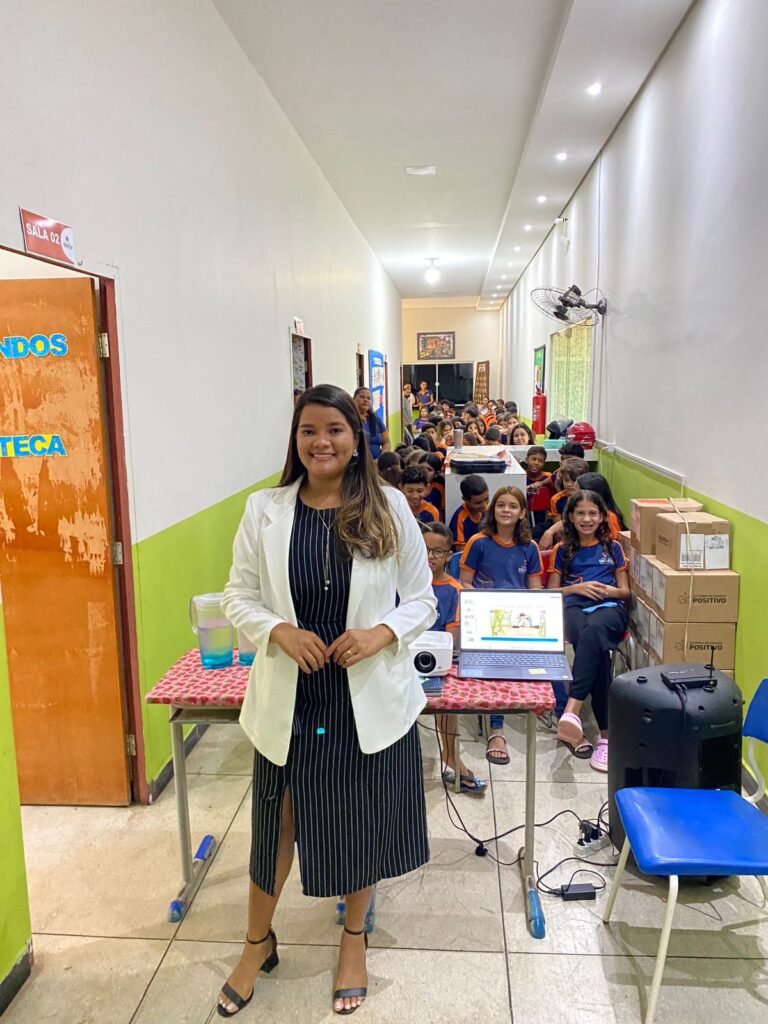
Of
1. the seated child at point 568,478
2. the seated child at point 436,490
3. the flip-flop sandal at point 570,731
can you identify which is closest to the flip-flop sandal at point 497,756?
the flip-flop sandal at point 570,731

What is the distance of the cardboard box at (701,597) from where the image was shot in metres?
3.08

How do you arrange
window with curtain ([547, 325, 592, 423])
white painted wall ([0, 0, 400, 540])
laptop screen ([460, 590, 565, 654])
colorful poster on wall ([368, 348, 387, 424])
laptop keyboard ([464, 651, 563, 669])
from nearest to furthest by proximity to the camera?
1. white painted wall ([0, 0, 400, 540])
2. laptop keyboard ([464, 651, 563, 669])
3. laptop screen ([460, 590, 565, 654])
4. window with curtain ([547, 325, 592, 423])
5. colorful poster on wall ([368, 348, 387, 424])

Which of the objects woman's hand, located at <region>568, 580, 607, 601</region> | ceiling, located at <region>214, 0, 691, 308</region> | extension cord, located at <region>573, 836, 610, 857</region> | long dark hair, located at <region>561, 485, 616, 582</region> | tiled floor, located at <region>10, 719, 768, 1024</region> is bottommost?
tiled floor, located at <region>10, 719, 768, 1024</region>

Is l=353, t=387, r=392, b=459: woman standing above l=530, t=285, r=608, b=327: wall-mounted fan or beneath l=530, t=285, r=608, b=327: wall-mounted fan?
beneath

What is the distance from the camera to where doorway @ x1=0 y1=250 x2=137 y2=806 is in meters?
2.65

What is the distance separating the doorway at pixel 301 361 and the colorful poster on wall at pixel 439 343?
44.8 ft

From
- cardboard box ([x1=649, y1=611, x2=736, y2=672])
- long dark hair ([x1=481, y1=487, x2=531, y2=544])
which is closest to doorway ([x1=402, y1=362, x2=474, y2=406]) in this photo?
long dark hair ([x1=481, y1=487, x2=531, y2=544])

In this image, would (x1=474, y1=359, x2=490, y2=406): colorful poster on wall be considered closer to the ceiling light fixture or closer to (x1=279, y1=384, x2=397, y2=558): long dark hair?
the ceiling light fixture

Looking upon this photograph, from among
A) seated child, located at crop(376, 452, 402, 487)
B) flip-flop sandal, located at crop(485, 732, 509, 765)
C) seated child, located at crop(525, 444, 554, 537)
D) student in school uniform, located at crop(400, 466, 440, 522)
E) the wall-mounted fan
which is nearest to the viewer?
flip-flop sandal, located at crop(485, 732, 509, 765)

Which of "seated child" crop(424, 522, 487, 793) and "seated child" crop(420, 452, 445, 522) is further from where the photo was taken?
"seated child" crop(420, 452, 445, 522)

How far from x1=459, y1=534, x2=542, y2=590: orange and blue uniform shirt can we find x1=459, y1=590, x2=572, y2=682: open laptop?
90 cm

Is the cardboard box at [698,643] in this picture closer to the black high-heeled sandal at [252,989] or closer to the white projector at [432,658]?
the white projector at [432,658]

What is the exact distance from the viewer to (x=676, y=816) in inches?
78.2

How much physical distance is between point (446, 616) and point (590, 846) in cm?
105
